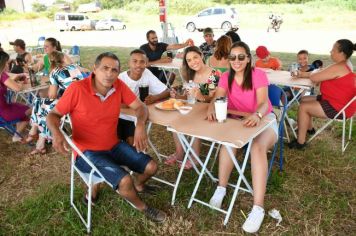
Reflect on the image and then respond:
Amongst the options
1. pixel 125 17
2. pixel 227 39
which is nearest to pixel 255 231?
pixel 227 39

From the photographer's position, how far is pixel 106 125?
253 cm

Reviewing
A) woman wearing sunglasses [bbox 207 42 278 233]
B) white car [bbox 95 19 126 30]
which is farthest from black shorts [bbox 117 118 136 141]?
white car [bbox 95 19 126 30]

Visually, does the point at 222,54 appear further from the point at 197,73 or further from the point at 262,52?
the point at 197,73

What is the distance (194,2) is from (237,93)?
29597 millimetres

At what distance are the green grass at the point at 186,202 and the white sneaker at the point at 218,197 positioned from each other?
3.0 inches

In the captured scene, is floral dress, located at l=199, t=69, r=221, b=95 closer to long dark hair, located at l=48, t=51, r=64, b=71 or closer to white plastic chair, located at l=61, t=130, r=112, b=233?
white plastic chair, located at l=61, t=130, r=112, b=233

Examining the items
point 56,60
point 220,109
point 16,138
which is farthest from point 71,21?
point 220,109

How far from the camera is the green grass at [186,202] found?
8.43ft

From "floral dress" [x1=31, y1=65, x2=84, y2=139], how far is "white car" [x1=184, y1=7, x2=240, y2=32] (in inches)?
630

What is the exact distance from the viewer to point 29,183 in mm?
3346

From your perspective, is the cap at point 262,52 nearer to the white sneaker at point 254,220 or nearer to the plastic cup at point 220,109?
the plastic cup at point 220,109

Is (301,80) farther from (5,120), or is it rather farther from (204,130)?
(5,120)

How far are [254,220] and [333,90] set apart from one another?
76.9 inches

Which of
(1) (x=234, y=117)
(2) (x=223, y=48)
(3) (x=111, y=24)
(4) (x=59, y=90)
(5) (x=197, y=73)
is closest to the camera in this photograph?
(1) (x=234, y=117)
